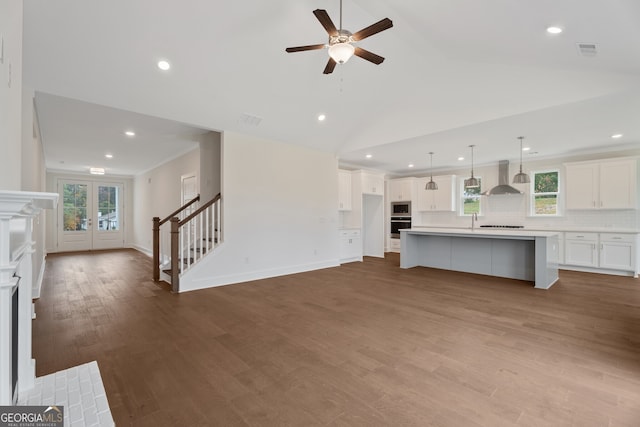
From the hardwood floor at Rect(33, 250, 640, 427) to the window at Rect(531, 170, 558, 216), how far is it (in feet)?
9.80

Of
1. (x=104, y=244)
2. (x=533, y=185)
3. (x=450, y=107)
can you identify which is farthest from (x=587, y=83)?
(x=104, y=244)

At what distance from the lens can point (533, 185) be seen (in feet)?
24.5

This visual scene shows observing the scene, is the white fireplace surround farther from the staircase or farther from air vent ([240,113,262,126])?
air vent ([240,113,262,126])

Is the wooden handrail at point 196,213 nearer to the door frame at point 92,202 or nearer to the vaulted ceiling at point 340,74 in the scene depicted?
the vaulted ceiling at point 340,74

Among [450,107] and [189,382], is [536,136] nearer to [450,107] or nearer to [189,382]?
[450,107]

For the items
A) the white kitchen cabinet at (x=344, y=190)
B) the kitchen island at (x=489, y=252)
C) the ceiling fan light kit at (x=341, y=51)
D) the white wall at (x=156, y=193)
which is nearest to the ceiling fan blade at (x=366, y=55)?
the ceiling fan light kit at (x=341, y=51)

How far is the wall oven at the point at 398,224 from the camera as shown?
9.51 metres

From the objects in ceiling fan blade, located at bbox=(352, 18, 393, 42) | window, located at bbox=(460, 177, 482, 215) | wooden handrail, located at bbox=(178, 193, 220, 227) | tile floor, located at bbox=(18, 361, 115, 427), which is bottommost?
tile floor, located at bbox=(18, 361, 115, 427)

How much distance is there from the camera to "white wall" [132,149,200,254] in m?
→ 7.40

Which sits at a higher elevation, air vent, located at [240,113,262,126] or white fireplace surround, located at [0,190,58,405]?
air vent, located at [240,113,262,126]

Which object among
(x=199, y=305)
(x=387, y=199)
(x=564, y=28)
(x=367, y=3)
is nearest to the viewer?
(x=564, y=28)

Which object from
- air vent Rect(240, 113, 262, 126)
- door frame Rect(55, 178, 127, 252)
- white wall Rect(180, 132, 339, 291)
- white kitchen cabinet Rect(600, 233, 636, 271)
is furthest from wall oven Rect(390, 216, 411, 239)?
door frame Rect(55, 178, 127, 252)

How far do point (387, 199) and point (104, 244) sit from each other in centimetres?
1043

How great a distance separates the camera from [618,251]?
19.3ft
